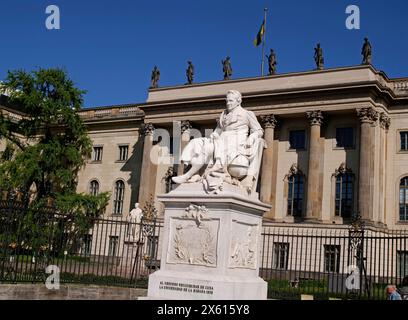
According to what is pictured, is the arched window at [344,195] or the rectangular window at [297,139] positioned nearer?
the arched window at [344,195]

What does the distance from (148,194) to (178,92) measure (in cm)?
914

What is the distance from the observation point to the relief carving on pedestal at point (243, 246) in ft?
29.6

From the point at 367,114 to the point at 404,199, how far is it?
21.7ft

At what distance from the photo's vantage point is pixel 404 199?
41219 mm

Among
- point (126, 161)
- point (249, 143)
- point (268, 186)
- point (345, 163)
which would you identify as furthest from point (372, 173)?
point (249, 143)

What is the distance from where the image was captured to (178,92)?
5047 cm

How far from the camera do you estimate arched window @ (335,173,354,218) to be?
42.1 meters

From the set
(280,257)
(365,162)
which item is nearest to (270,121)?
(365,162)

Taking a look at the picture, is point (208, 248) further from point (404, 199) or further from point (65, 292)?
point (404, 199)

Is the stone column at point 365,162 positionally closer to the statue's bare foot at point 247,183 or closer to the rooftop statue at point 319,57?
the rooftop statue at point 319,57

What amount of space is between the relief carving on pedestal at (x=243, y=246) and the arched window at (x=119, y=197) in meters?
44.3

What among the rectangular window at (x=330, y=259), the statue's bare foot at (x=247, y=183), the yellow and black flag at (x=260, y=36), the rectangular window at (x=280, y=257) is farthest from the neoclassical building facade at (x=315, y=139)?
the statue's bare foot at (x=247, y=183)

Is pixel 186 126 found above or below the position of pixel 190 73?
below
